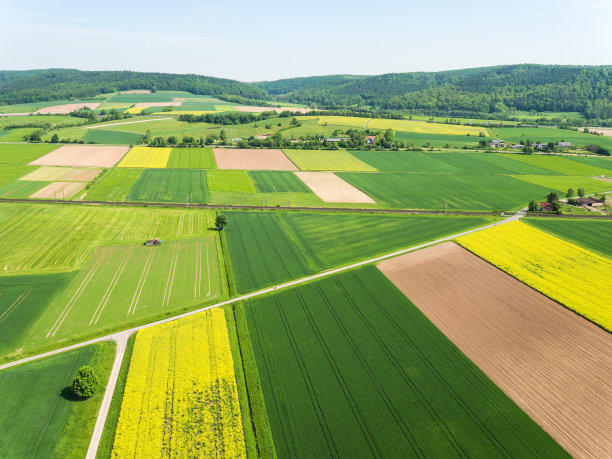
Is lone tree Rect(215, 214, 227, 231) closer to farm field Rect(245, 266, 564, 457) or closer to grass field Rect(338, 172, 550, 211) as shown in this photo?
farm field Rect(245, 266, 564, 457)

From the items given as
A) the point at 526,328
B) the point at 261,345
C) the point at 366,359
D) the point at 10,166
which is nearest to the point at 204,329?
the point at 261,345

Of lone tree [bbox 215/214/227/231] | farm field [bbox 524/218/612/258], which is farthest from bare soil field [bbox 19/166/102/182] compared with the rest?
farm field [bbox 524/218/612/258]

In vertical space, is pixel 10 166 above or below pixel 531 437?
above

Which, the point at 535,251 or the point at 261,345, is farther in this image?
the point at 535,251

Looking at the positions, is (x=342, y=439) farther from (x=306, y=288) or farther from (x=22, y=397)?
(x=22, y=397)

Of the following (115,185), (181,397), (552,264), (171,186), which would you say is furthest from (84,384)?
(115,185)

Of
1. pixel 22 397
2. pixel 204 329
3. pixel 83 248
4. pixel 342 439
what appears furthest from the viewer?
pixel 83 248

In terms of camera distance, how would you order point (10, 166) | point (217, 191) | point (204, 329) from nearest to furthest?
1. point (204, 329)
2. point (217, 191)
3. point (10, 166)
